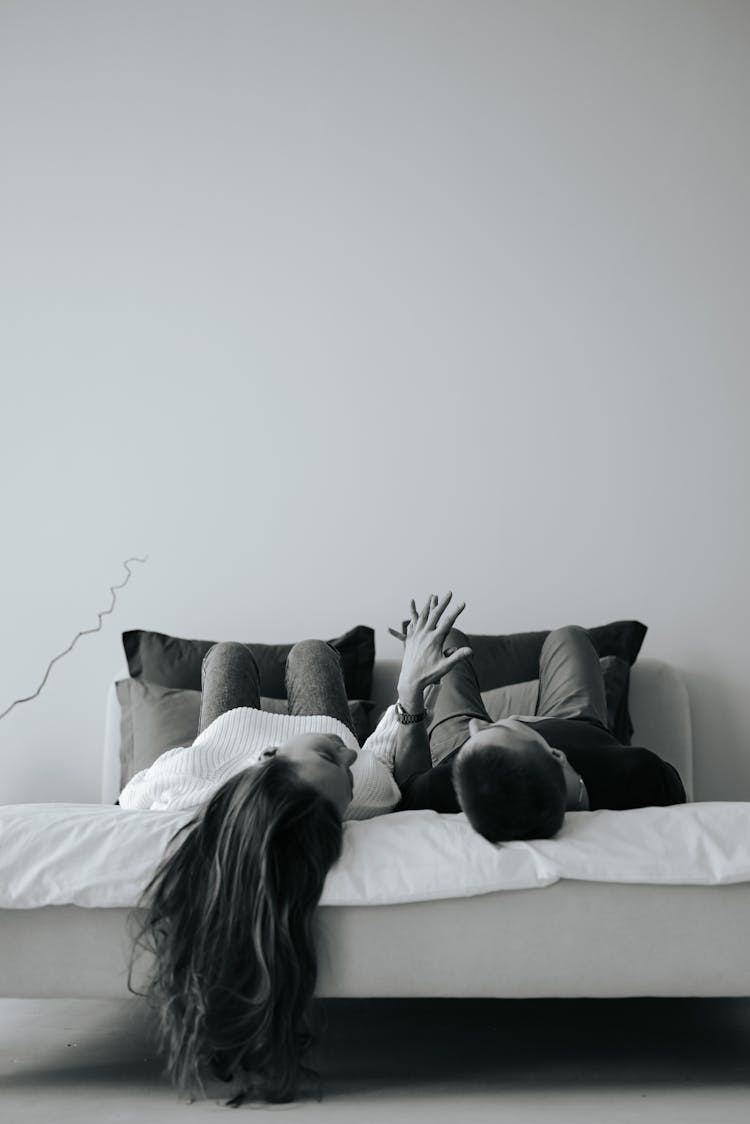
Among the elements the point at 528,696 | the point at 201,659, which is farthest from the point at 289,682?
the point at 528,696

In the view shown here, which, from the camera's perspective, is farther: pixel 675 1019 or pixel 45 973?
pixel 675 1019

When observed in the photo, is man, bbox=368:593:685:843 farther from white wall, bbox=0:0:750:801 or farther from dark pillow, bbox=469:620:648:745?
white wall, bbox=0:0:750:801

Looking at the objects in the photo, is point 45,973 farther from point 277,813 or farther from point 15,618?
point 15,618

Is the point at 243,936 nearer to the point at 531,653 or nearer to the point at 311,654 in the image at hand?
the point at 311,654

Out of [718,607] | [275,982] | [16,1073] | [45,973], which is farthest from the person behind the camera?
[718,607]

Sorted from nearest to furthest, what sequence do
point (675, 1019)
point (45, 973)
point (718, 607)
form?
point (45, 973) < point (675, 1019) < point (718, 607)

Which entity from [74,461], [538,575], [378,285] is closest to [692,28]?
[378,285]

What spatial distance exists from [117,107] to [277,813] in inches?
122

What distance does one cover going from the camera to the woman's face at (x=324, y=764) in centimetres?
205

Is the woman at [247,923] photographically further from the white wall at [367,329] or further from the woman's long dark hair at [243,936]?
the white wall at [367,329]

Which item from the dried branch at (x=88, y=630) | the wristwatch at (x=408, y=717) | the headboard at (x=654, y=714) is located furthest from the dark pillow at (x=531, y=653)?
the dried branch at (x=88, y=630)

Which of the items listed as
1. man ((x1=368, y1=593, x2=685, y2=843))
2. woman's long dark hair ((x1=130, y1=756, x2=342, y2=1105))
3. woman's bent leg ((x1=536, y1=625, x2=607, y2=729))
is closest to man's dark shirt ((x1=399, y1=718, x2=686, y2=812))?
man ((x1=368, y1=593, x2=685, y2=843))

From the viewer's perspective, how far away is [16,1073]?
7.11 ft

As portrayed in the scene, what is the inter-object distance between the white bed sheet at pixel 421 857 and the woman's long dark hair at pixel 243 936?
66 mm
